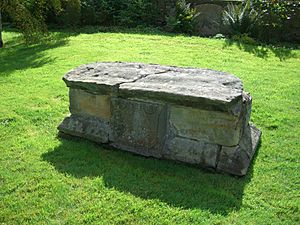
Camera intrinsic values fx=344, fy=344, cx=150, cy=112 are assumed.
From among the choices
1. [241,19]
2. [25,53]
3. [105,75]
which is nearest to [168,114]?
[105,75]

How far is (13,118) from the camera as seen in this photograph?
15.4ft

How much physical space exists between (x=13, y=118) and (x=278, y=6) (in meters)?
7.87

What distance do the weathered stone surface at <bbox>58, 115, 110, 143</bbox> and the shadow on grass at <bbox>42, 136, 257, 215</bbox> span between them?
0.13 meters

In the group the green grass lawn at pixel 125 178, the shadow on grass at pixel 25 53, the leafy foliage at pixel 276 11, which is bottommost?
the shadow on grass at pixel 25 53

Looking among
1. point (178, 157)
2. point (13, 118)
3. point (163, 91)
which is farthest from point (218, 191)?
point (13, 118)

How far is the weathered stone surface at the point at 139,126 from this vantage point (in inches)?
139

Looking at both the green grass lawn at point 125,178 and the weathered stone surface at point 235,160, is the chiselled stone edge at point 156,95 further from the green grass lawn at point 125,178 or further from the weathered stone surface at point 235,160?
the green grass lawn at point 125,178

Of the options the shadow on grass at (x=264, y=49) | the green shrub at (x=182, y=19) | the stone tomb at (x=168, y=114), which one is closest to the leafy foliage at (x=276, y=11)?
the shadow on grass at (x=264, y=49)

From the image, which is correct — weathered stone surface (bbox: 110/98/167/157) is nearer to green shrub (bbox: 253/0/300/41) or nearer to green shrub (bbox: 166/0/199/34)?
green shrub (bbox: 253/0/300/41)

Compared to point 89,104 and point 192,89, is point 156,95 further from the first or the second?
point 89,104

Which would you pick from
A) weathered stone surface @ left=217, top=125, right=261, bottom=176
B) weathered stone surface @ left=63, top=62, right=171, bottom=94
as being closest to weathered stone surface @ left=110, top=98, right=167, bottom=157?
weathered stone surface @ left=63, top=62, right=171, bottom=94

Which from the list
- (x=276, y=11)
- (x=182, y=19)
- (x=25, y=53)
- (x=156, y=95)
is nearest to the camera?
(x=156, y=95)

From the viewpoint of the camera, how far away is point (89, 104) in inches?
155

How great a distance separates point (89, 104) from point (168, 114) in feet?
3.28
